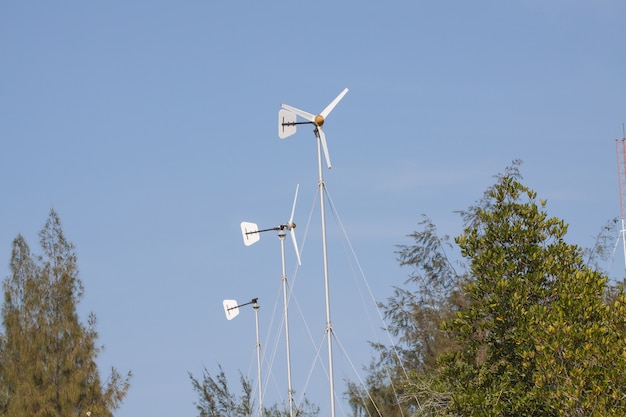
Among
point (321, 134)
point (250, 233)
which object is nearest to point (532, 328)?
point (321, 134)

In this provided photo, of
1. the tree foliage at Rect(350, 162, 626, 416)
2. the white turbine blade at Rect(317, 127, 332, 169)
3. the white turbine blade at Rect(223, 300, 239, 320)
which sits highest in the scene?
the white turbine blade at Rect(223, 300, 239, 320)

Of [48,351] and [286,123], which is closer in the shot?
[286,123]

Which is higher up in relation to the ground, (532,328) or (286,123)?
(286,123)

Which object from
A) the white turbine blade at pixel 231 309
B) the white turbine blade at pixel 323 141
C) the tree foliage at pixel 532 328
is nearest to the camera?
the tree foliage at pixel 532 328

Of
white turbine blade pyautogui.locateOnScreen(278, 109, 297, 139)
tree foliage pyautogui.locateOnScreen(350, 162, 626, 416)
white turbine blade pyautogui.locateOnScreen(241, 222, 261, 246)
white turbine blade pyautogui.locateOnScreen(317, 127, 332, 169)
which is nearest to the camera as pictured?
tree foliage pyautogui.locateOnScreen(350, 162, 626, 416)

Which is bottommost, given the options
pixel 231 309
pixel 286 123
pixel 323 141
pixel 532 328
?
pixel 532 328

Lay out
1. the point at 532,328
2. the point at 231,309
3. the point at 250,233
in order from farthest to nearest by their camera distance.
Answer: the point at 231,309, the point at 250,233, the point at 532,328

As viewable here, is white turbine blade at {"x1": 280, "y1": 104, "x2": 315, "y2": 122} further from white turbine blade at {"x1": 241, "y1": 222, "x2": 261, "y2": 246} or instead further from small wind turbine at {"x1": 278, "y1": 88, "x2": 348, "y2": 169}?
white turbine blade at {"x1": 241, "y1": 222, "x2": 261, "y2": 246}

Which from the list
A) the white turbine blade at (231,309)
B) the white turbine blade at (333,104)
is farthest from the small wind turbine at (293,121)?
the white turbine blade at (231,309)

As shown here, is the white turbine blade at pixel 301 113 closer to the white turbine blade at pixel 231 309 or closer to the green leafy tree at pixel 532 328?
the green leafy tree at pixel 532 328

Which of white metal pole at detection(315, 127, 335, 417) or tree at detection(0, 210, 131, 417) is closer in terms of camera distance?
white metal pole at detection(315, 127, 335, 417)

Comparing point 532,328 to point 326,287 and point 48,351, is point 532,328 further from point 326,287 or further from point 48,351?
point 48,351

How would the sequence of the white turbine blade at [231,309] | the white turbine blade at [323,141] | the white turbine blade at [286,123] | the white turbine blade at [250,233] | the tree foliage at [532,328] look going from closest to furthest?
the tree foliage at [532,328], the white turbine blade at [323,141], the white turbine blade at [286,123], the white turbine blade at [250,233], the white turbine blade at [231,309]

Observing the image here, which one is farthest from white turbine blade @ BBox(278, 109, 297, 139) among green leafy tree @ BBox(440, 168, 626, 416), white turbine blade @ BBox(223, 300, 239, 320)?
white turbine blade @ BBox(223, 300, 239, 320)
